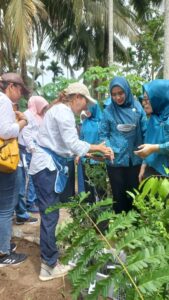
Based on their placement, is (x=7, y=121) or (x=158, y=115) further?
(x=7, y=121)

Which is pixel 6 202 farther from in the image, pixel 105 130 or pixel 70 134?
pixel 105 130

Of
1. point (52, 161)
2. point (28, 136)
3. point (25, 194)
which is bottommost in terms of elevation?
point (25, 194)

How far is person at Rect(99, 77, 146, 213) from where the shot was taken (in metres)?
3.07

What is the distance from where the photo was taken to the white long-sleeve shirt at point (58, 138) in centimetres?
262

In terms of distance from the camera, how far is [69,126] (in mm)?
2629

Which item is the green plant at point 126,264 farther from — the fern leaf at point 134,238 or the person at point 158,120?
the person at point 158,120

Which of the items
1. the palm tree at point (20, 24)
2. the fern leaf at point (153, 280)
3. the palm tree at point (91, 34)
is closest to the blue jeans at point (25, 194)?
the fern leaf at point (153, 280)

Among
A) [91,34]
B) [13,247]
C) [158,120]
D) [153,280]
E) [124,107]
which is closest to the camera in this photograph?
[153,280]

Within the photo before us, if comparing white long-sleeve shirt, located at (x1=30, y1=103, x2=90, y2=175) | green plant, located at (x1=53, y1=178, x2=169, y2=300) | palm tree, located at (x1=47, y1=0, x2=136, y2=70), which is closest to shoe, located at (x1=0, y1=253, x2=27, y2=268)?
white long-sleeve shirt, located at (x1=30, y1=103, x2=90, y2=175)

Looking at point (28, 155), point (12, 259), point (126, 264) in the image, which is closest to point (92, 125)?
point (28, 155)

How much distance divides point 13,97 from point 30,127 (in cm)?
135

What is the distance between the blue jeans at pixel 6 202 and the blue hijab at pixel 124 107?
94 cm

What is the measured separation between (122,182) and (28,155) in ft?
5.57

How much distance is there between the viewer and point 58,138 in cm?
273
